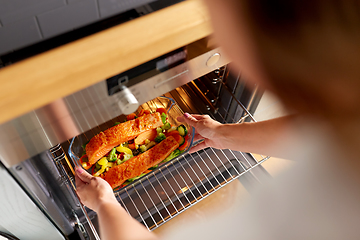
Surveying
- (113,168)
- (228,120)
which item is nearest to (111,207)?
(113,168)

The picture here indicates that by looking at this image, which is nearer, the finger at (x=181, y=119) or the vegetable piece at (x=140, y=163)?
the vegetable piece at (x=140, y=163)

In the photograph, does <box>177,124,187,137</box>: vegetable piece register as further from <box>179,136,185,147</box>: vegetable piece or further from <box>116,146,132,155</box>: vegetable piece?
<box>116,146,132,155</box>: vegetable piece

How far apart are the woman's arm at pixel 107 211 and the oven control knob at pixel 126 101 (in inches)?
9.0

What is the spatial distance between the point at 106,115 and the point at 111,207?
23 cm

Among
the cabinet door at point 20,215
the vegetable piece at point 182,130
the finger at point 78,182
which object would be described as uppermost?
the vegetable piece at point 182,130

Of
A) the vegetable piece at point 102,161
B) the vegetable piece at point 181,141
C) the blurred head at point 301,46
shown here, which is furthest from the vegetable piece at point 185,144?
the blurred head at point 301,46

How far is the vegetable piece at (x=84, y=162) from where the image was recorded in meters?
0.78

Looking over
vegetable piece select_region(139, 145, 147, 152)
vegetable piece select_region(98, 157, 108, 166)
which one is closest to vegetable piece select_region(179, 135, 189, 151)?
vegetable piece select_region(139, 145, 147, 152)

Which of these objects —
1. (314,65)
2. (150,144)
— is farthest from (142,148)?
(314,65)

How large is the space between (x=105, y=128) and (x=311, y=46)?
0.76 m

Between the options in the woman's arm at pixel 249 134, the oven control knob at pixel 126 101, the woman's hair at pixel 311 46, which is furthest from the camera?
the woman's arm at pixel 249 134

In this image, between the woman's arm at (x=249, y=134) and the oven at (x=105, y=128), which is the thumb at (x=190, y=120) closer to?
the woman's arm at (x=249, y=134)

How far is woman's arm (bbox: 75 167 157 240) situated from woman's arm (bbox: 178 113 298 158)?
32 centimetres

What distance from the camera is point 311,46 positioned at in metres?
0.19
